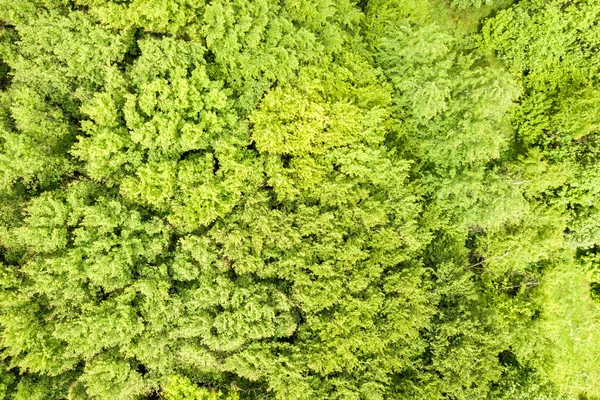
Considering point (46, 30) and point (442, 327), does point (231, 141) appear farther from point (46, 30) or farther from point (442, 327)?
point (442, 327)

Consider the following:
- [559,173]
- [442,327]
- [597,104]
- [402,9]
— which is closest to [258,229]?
[442,327]

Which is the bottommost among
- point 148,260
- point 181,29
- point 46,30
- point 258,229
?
point 148,260

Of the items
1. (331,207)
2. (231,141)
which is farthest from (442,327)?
(231,141)

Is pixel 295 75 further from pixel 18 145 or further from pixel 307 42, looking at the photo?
pixel 18 145

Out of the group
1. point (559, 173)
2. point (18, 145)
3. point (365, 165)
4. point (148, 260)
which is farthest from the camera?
point (559, 173)

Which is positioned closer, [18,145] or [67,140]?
[18,145]

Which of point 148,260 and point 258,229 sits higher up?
point 258,229

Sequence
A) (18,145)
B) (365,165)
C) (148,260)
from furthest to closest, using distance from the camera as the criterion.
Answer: (365,165) → (148,260) → (18,145)
